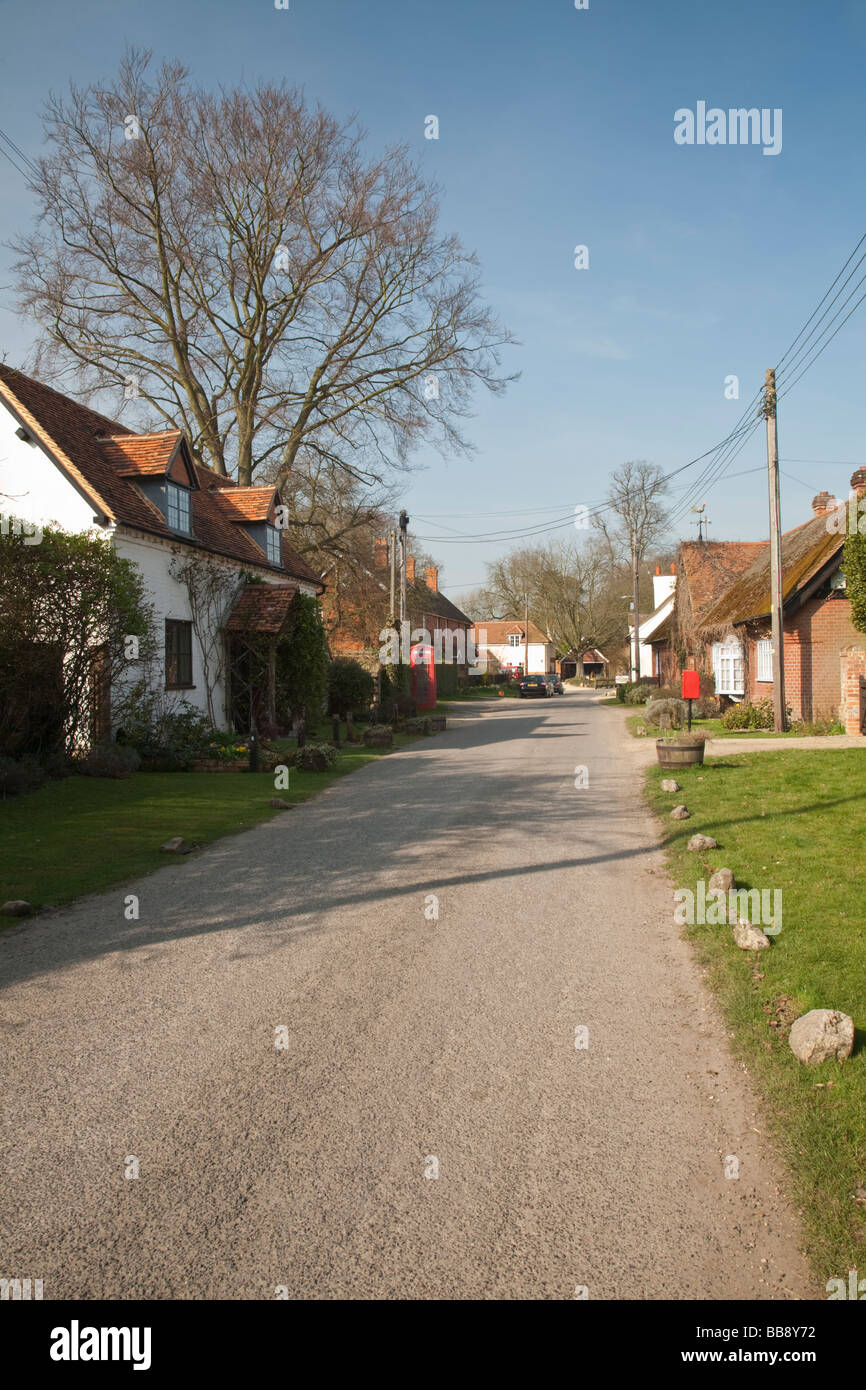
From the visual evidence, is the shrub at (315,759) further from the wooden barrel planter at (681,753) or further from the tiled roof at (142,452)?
the tiled roof at (142,452)

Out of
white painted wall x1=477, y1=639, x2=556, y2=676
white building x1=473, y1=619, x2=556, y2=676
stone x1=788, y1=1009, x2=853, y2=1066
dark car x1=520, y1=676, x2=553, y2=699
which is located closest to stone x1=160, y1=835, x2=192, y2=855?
stone x1=788, y1=1009, x2=853, y2=1066

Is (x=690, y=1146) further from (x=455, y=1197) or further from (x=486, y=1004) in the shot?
(x=486, y=1004)

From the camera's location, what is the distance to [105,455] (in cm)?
2016

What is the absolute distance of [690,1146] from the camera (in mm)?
3916

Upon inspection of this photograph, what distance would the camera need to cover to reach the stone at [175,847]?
981 cm

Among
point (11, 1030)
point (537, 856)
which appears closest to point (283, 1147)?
point (11, 1030)

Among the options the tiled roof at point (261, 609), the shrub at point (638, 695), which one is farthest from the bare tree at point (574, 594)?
the tiled roof at point (261, 609)

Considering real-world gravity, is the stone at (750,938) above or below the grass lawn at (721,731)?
below

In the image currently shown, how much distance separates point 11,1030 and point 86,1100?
3.70ft

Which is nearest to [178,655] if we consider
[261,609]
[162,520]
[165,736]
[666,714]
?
[261,609]

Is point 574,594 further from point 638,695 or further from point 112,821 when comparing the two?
point 112,821

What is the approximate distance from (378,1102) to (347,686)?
25.0 meters

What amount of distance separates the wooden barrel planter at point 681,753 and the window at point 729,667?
14.3 m
